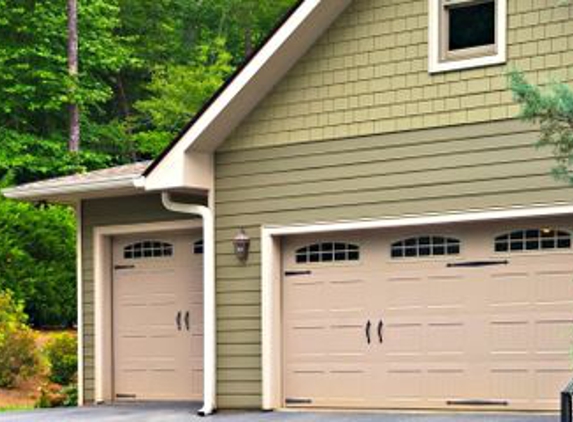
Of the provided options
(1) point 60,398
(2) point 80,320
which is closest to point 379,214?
(2) point 80,320

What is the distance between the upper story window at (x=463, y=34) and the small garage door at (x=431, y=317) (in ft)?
6.26

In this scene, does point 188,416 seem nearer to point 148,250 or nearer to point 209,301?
point 209,301

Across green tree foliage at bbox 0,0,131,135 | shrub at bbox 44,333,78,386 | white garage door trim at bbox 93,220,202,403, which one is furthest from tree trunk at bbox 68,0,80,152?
white garage door trim at bbox 93,220,202,403

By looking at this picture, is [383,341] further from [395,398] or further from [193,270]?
[193,270]

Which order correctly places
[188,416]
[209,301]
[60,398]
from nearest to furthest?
1. [188,416]
2. [209,301]
3. [60,398]

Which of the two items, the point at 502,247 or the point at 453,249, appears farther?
the point at 453,249

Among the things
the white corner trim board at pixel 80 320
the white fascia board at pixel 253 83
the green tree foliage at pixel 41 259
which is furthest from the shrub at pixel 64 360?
the white fascia board at pixel 253 83

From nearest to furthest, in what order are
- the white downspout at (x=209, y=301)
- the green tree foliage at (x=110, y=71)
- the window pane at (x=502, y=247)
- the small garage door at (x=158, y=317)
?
the window pane at (x=502, y=247), the white downspout at (x=209, y=301), the small garage door at (x=158, y=317), the green tree foliage at (x=110, y=71)

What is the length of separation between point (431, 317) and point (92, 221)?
6.04 metres

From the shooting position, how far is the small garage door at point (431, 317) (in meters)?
14.6

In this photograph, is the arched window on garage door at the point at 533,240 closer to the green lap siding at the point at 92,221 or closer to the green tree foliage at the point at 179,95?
the green lap siding at the point at 92,221

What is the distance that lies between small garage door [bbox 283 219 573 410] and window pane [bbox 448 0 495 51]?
6.96 feet

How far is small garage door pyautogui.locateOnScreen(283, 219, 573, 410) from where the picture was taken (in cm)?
1462

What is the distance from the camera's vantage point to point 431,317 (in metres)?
15.5
